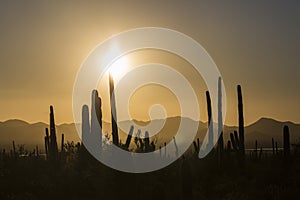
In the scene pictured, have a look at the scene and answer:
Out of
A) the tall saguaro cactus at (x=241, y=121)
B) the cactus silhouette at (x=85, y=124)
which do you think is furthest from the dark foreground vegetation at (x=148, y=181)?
the tall saguaro cactus at (x=241, y=121)

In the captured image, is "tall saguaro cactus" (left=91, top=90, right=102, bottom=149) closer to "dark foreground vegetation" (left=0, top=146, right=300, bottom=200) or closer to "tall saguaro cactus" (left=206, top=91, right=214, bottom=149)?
"dark foreground vegetation" (left=0, top=146, right=300, bottom=200)

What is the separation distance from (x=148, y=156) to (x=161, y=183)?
4802mm

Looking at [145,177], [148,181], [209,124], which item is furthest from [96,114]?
[209,124]

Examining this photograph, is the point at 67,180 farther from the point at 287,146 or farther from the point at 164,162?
the point at 287,146

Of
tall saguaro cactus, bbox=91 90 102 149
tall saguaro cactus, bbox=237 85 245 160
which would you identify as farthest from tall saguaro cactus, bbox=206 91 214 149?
tall saguaro cactus, bbox=91 90 102 149

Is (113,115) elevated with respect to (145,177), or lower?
elevated

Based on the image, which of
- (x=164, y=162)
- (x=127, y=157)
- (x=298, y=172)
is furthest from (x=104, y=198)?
(x=298, y=172)

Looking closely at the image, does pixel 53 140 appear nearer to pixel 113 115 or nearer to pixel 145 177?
pixel 113 115

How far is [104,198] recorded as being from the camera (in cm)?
2844

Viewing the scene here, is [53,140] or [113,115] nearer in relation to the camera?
[113,115]

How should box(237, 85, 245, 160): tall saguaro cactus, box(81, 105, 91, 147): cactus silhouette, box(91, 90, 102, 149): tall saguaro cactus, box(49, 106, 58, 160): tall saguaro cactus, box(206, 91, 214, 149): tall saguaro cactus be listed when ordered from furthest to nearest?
box(206, 91, 214, 149): tall saguaro cactus
box(49, 106, 58, 160): tall saguaro cactus
box(237, 85, 245, 160): tall saguaro cactus
box(81, 105, 91, 147): cactus silhouette
box(91, 90, 102, 149): tall saguaro cactus

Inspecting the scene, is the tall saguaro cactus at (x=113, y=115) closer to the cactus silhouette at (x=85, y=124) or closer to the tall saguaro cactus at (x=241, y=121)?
the cactus silhouette at (x=85, y=124)

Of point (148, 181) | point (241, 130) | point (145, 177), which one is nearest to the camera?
point (148, 181)

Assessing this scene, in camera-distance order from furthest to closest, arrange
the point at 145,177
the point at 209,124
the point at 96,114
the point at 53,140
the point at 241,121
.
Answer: the point at 209,124 → the point at 53,140 → the point at 241,121 → the point at 96,114 → the point at 145,177
